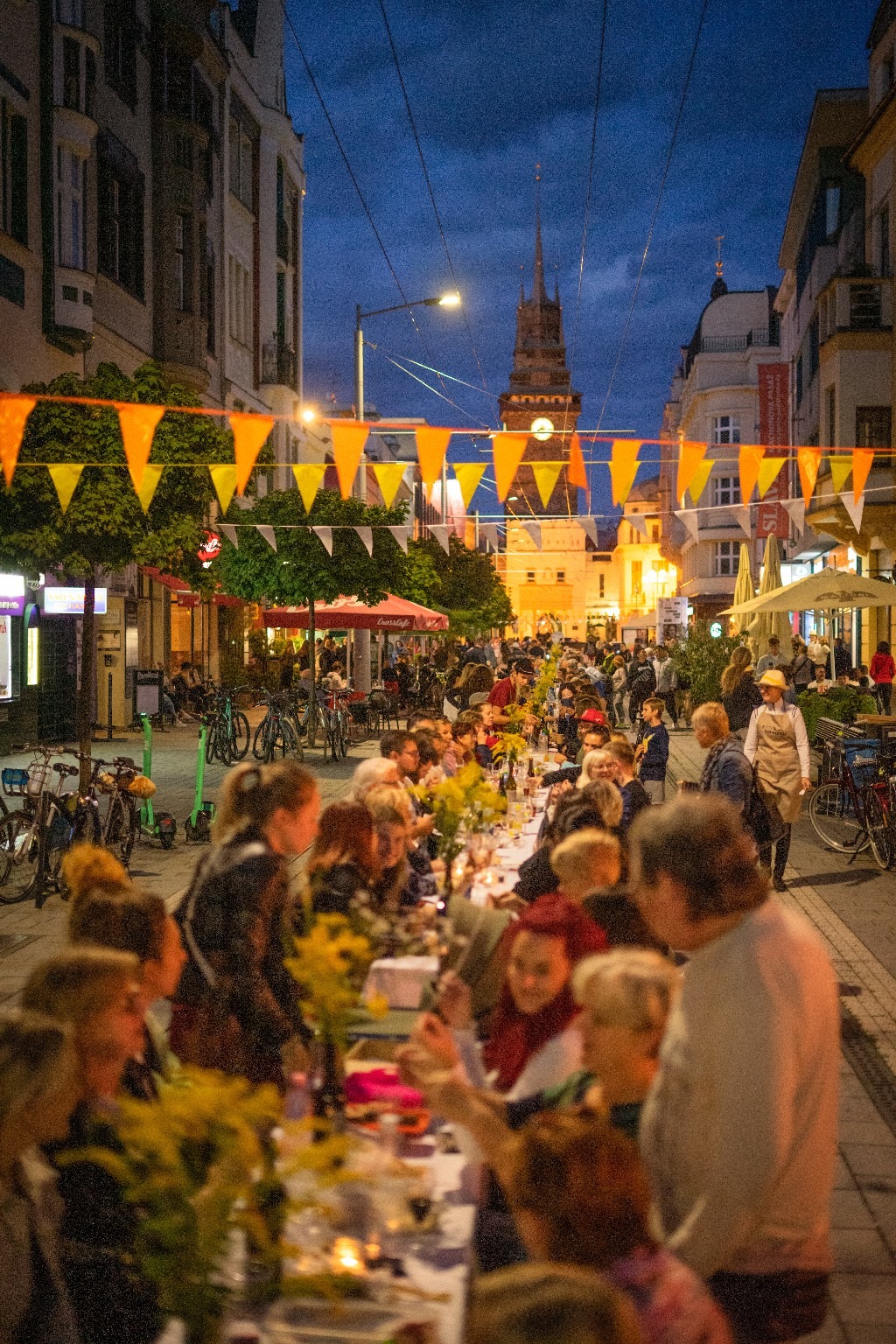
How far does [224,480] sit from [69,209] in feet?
39.3

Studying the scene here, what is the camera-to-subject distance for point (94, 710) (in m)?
24.9

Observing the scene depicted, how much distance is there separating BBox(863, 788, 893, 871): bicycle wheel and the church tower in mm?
110914

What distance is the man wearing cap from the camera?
15.3 meters

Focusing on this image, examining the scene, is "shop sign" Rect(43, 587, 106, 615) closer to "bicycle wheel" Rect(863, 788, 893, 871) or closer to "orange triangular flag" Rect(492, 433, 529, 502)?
"orange triangular flag" Rect(492, 433, 529, 502)

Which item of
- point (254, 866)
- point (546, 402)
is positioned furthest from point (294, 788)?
point (546, 402)

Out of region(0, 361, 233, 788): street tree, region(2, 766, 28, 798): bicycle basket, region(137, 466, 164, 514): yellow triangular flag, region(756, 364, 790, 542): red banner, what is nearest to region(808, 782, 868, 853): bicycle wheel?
region(0, 361, 233, 788): street tree

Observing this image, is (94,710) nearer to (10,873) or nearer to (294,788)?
(10,873)

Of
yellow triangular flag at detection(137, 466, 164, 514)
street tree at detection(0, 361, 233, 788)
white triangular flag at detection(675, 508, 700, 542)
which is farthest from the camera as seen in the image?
white triangular flag at detection(675, 508, 700, 542)

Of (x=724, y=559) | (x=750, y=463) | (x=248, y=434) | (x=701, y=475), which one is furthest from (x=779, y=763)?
(x=724, y=559)

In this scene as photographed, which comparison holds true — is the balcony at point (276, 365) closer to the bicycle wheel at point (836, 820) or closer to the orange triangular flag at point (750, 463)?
the bicycle wheel at point (836, 820)

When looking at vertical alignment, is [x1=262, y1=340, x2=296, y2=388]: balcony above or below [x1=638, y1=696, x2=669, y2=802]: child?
above

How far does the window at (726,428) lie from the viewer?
6378cm

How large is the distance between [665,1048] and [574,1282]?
781 mm

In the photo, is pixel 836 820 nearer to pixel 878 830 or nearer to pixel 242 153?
pixel 878 830
